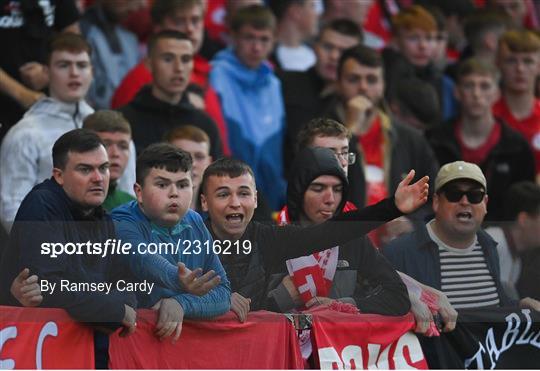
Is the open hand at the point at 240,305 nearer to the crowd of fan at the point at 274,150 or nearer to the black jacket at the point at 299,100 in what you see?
the crowd of fan at the point at 274,150

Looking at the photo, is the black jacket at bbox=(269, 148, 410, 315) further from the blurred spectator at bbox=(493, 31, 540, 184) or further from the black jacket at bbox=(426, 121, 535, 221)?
the blurred spectator at bbox=(493, 31, 540, 184)

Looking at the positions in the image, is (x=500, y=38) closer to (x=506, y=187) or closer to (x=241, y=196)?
(x=506, y=187)

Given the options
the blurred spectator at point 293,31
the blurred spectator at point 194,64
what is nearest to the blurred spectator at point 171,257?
the blurred spectator at point 194,64

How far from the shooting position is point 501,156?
11.9m

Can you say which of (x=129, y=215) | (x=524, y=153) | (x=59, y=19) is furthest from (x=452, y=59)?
(x=129, y=215)

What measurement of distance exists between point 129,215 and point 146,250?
0.83ft

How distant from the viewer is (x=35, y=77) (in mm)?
10188

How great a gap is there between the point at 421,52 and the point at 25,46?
368 cm

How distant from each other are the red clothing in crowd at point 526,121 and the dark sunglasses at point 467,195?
4.28m

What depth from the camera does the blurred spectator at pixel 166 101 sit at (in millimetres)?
10289

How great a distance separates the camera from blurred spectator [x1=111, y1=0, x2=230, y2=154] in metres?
11.0

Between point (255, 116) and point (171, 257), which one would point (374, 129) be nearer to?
point (255, 116)

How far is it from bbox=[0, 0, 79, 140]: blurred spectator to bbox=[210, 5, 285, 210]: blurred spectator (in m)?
1.40

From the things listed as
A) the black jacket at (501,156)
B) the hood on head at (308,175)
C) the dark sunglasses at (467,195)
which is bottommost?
the dark sunglasses at (467,195)
